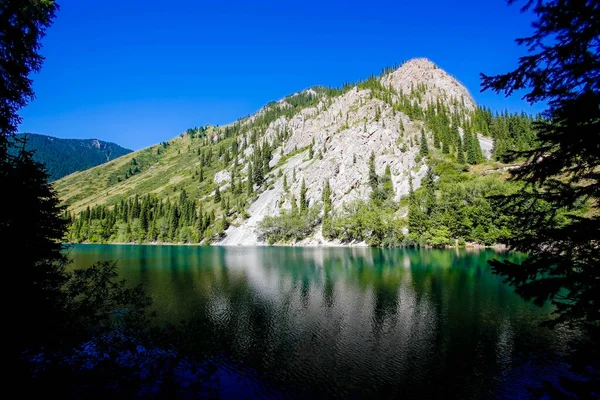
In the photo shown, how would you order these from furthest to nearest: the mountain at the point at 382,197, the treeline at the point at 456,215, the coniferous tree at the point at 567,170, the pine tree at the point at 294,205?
the pine tree at the point at 294,205 → the mountain at the point at 382,197 → the treeline at the point at 456,215 → the coniferous tree at the point at 567,170

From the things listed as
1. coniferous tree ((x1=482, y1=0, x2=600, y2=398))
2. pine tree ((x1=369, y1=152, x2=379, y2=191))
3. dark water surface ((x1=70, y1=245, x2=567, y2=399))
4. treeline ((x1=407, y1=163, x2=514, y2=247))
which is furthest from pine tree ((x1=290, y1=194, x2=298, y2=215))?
coniferous tree ((x1=482, y1=0, x2=600, y2=398))

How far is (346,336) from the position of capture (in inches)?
1093

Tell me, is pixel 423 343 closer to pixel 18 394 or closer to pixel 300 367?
pixel 300 367

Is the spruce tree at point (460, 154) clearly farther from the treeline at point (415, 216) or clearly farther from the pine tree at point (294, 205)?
the pine tree at point (294, 205)

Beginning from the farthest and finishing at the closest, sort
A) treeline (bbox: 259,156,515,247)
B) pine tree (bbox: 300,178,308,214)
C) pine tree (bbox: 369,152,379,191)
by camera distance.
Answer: pine tree (bbox: 300,178,308,214) → pine tree (bbox: 369,152,379,191) → treeline (bbox: 259,156,515,247)

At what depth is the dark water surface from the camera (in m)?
19.4

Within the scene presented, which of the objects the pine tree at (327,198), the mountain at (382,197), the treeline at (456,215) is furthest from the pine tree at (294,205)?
the treeline at (456,215)

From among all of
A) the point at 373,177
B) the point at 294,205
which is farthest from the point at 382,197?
the point at 294,205

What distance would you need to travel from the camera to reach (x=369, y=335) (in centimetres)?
2794

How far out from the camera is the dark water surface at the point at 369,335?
19378 millimetres

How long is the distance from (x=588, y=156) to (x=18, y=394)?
22366 millimetres

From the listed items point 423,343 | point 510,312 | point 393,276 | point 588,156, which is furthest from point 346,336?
point 393,276

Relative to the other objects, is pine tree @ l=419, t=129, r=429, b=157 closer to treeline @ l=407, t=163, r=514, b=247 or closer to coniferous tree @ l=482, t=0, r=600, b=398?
treeline @ l=407, t=163, r=514, b=247

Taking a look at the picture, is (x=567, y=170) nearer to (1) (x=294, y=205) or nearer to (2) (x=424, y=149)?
(2) (x=424, y=149)
